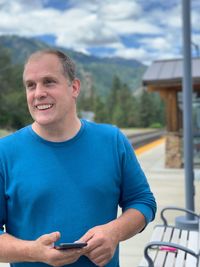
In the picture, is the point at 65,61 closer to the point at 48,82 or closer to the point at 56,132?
the point at 48,82

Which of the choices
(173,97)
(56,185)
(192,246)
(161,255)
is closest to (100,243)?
(56,185)

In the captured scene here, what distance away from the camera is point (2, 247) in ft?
5.86

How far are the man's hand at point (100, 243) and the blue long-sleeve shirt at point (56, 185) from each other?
0.08 metres

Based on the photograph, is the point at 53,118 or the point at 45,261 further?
the point at 53,118

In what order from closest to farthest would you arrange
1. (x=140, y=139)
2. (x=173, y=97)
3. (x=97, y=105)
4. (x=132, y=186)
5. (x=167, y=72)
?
1. (x=132, y=186)
2. (x=167, y=72)
3. (x=173, y=97)
4. (x=140, y=139)
5. (x=97, y=105)

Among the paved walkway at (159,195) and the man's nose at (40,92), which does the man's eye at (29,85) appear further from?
the paved walkway at (159,195)

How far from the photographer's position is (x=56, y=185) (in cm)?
185

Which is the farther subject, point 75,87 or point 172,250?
point 172,250

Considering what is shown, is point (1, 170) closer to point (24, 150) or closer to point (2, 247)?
point (24, 150)

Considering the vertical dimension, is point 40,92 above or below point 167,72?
below

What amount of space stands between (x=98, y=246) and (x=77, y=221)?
148 millimetres

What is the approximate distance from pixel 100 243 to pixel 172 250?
2.58 metres

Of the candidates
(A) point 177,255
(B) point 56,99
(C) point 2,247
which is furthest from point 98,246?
(A) point 177,255

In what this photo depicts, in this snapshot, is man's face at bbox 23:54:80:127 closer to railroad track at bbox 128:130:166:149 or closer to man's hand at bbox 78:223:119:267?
man's hand at bbox 78:223:119:267
